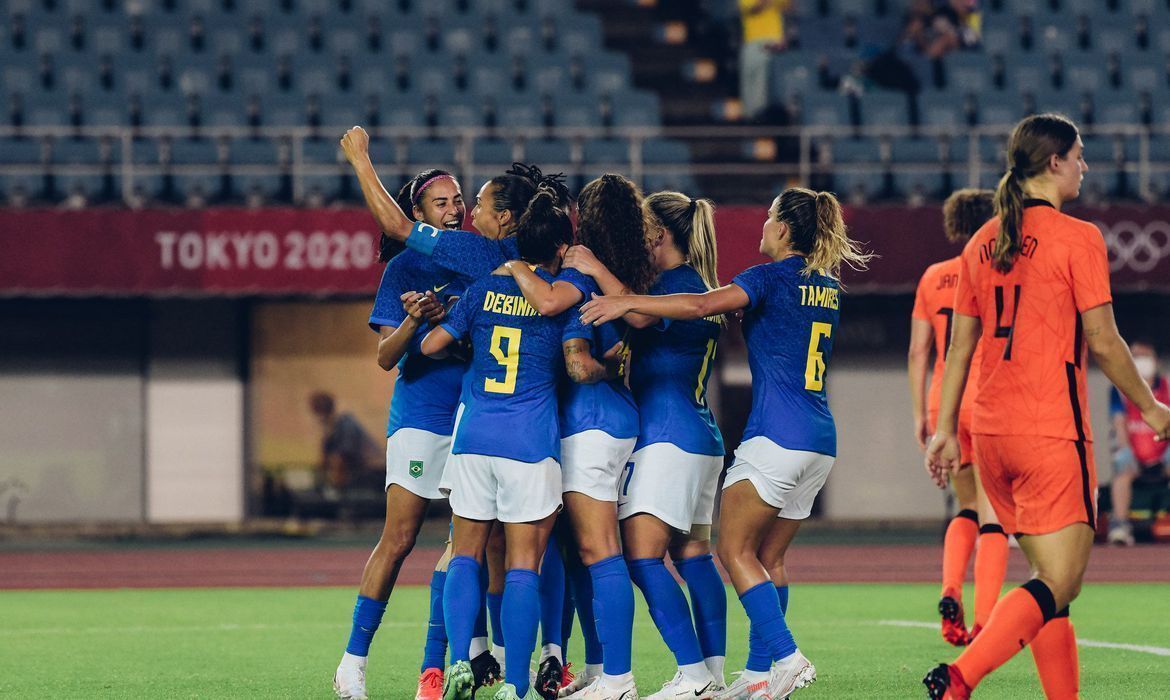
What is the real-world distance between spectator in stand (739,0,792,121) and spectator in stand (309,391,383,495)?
6149 millimetres

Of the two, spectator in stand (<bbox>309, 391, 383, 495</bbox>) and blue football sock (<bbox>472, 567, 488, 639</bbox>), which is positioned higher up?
blue football sock (<bbox>472, 567, 488, 639</bbox>)

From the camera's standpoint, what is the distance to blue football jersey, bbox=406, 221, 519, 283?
7090 millimetres

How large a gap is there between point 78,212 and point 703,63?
8743 millimetres

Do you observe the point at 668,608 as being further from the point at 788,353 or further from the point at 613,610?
the point at 788,353

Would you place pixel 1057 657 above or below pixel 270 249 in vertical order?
below

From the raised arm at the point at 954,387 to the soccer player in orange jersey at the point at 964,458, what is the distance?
2.41 metres

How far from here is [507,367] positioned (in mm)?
6910

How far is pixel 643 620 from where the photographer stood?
10945 millimetres

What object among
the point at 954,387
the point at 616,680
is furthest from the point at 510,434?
the point at 954,387

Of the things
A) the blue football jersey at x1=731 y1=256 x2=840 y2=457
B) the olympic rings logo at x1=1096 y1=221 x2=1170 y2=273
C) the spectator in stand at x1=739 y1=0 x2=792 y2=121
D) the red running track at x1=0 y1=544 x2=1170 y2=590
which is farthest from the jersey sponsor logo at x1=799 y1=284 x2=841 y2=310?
the spectator in stand at x1=739 y1=0 x2=792 y2=121

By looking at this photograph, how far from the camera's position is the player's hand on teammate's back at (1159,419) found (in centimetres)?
587

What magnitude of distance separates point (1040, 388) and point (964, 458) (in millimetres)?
3232

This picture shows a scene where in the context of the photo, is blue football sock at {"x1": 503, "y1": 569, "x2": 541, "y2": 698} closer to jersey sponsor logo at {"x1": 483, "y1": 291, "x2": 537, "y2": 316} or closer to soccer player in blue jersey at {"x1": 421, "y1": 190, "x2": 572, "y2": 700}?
soccer player in blue jersey at {"x1": 421, "y1": 190, "x2": 572, "y2": 700}

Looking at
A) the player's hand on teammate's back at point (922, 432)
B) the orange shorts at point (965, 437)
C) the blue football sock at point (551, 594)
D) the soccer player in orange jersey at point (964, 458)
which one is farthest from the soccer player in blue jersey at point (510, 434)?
the player's hand on teammate's back at point (922, 432)
